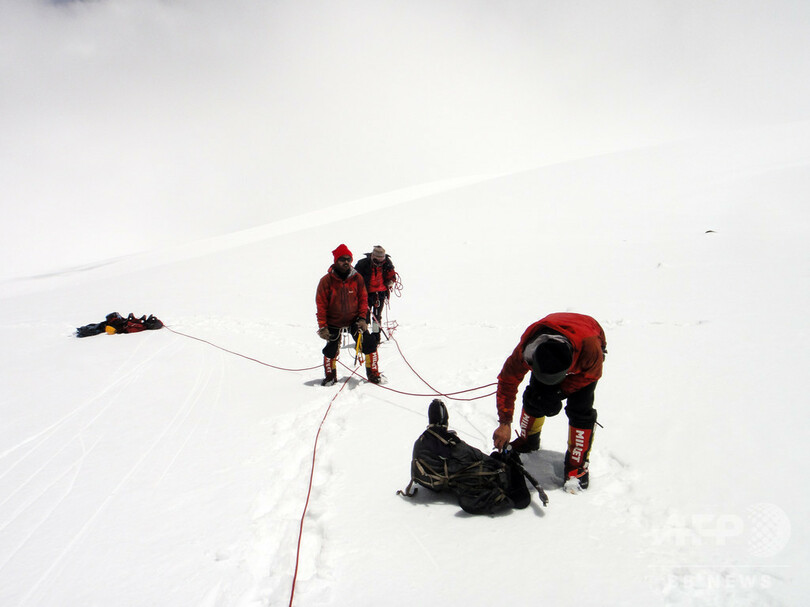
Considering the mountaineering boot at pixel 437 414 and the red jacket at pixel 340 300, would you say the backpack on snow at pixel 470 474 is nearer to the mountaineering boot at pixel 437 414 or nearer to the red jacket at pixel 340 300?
the mountaineering boot at pixel 437 414

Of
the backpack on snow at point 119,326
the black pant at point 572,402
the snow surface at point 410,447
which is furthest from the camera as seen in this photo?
the backpack on snow at point 119,326

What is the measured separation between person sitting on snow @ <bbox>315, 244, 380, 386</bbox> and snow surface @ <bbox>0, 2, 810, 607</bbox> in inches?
15.3

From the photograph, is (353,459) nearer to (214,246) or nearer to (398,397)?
(398,397)

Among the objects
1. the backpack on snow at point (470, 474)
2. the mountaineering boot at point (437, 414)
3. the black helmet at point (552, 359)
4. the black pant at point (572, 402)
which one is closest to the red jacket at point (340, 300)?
the mountaineering boot at point (437, 414)

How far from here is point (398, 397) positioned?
5172 mm

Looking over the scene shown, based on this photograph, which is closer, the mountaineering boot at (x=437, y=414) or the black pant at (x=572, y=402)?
the black pant at (x=572, y=402)

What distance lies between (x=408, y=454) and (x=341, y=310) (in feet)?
8.07

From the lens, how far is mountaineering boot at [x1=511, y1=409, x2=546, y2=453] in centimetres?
342

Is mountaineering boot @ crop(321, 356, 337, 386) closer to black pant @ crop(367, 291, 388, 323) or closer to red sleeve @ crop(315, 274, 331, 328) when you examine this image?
red sleeve @ crop(315, 274, 331, 328)

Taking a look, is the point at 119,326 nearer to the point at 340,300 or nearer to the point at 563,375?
the point at 340,300

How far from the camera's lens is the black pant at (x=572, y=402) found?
288 centimetres

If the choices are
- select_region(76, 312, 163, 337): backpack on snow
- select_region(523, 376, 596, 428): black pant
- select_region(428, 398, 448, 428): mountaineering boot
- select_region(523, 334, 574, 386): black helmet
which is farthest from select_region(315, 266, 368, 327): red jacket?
select_region(76, 312, 163, 337): backpack on snow

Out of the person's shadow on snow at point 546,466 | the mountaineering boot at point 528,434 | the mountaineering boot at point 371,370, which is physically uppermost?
the mountaineering boot at point 371,370

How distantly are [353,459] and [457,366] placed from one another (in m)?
2.63
